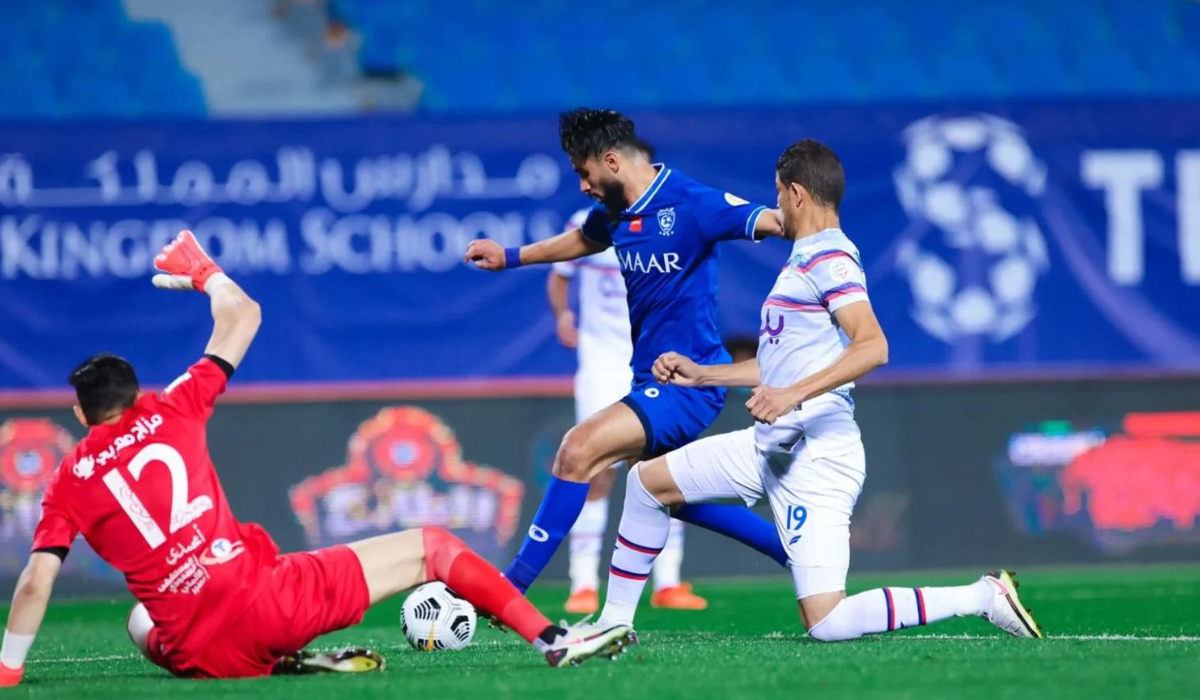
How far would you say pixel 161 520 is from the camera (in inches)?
183

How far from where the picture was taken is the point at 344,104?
489 inches

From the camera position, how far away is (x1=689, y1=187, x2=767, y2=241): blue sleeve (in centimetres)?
604

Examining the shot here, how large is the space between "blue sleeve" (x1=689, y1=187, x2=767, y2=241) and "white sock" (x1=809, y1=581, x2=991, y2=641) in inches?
56.2

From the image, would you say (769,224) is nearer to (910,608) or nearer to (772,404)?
(772,404)

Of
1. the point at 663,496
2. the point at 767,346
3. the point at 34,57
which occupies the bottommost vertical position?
the point at 663,496

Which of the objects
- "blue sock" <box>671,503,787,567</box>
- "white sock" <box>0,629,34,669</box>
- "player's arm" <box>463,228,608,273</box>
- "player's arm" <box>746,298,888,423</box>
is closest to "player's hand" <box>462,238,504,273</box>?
"player's arm" <box>463,228,608,273</box>

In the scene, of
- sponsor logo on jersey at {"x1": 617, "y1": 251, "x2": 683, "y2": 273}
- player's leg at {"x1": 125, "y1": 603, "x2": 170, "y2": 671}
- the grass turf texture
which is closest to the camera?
the grass turf texture

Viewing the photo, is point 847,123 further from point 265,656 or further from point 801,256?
point 265,656

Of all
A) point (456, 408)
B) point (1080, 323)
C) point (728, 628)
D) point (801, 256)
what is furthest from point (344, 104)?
point (801, 256)

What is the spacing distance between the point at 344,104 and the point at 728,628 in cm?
678

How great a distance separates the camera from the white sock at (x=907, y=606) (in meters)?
5.40

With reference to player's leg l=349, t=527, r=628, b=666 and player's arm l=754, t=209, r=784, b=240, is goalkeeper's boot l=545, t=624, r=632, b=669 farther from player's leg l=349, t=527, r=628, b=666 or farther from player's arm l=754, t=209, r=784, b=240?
player's arm l=754, t=209, r=784, b=240

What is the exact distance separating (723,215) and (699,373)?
0.81 metres

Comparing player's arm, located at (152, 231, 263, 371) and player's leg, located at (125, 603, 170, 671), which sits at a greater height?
player's arm, located at (152, 231, 263, 371)
